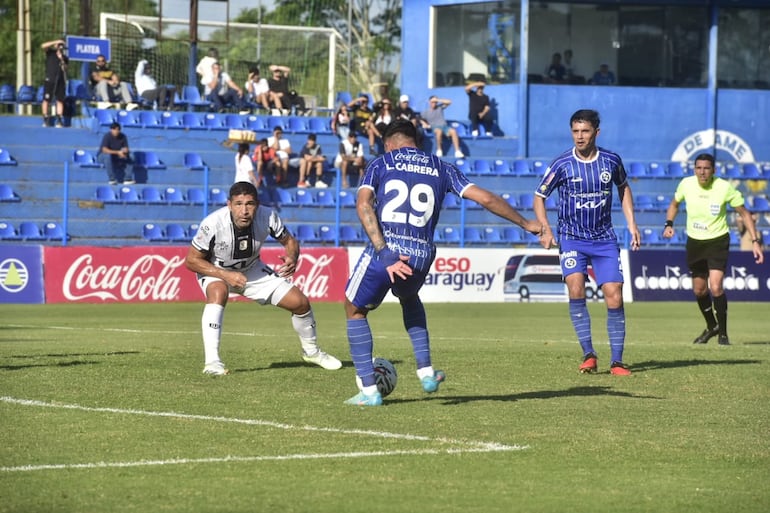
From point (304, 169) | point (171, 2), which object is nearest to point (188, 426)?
point (304, 169)

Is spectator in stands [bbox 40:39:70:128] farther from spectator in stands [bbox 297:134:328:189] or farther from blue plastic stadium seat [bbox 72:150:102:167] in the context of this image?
spectator in stands [bbox 297:134:328:189]

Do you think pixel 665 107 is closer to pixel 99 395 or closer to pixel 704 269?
pixel 704 269

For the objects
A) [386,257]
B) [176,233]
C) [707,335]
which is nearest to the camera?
[386,257]

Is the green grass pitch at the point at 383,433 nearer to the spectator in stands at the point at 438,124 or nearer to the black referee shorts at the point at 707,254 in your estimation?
the black referee shorts at the point at 707,254

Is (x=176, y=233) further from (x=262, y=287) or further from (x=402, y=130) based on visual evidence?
(x=402, y=130)

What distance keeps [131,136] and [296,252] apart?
2271cm

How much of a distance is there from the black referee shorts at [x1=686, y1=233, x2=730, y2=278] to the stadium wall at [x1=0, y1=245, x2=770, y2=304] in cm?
1207

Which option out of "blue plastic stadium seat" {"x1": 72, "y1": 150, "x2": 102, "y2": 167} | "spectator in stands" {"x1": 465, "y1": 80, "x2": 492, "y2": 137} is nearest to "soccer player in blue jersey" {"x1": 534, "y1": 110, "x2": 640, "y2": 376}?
"blue plastic stadium seat" {"x1": 72, "y1": 150, "x2": 102, "y2": 167}

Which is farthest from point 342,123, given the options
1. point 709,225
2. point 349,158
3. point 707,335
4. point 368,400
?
point 368,400

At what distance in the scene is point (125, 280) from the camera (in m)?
27.0

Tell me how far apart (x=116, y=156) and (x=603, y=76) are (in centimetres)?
1575

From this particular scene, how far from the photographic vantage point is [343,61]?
50.2m

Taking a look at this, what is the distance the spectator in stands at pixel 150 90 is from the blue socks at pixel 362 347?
1084 inches

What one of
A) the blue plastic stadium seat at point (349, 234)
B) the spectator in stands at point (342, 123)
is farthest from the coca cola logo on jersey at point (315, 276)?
the spectator in stands at point (342, 123)
